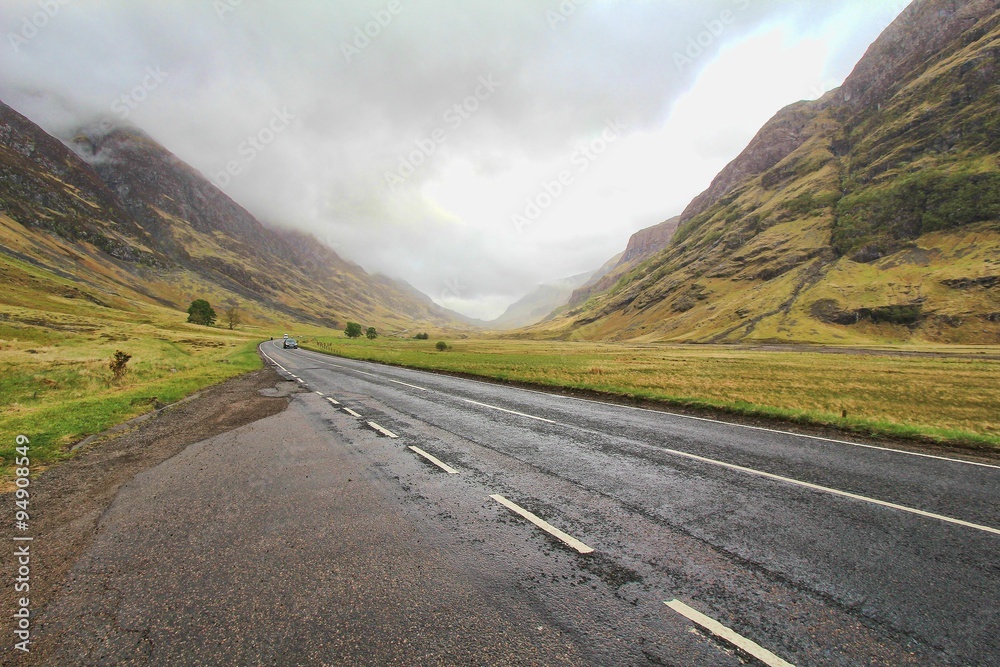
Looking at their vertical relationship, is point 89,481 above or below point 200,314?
below

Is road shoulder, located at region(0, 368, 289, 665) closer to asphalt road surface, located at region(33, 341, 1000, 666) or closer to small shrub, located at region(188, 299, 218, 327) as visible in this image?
asphalt road surface, located at region(33, 341, 1000, 666)

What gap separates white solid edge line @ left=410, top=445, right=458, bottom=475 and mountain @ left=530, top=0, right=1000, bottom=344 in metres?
101

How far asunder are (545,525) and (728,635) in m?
2.35

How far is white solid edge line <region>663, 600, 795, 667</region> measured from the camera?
296 centimetres

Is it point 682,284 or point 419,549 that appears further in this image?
point 682,284

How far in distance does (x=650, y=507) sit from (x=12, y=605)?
7.23 m

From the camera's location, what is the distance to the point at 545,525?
5.16 meters

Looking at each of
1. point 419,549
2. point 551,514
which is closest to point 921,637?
point 551,514

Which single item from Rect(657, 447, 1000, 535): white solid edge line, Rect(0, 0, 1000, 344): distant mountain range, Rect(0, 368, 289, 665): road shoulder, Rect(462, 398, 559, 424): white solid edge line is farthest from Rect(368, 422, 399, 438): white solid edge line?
Rect(0, 0, 1000, 344): distant mountain range

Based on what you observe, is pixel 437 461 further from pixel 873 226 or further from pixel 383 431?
pixel 873 226

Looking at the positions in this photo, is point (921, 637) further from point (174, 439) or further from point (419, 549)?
point (174, 439)

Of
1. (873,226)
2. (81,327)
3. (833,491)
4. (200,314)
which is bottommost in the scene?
(833,491)

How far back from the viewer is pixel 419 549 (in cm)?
461

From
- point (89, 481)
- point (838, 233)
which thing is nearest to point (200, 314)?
point (89, 481)
